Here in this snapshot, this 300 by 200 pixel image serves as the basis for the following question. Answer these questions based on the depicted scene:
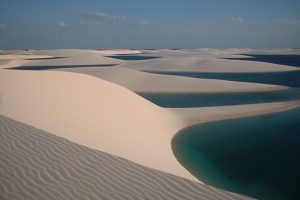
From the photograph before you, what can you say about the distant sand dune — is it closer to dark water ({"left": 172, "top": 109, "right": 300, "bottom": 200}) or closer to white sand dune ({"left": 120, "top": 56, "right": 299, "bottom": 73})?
dark water ({"left": 172, "top": 109, "right": 300, "bottom": 200})

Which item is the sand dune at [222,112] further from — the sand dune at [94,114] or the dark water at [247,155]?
the sand dune at [94,114]

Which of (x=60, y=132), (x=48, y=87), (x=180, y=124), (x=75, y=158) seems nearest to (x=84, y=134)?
(x=60, y=132)

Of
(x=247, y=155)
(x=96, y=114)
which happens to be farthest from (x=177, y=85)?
(x=247, y=155)

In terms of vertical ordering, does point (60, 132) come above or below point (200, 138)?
above

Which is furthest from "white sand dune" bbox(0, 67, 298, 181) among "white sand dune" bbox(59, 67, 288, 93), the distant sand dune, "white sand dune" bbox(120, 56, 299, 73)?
"white sand dune" bbox(120, 56, 299, 73)

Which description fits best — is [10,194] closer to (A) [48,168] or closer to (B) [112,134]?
(A) [48,168]
